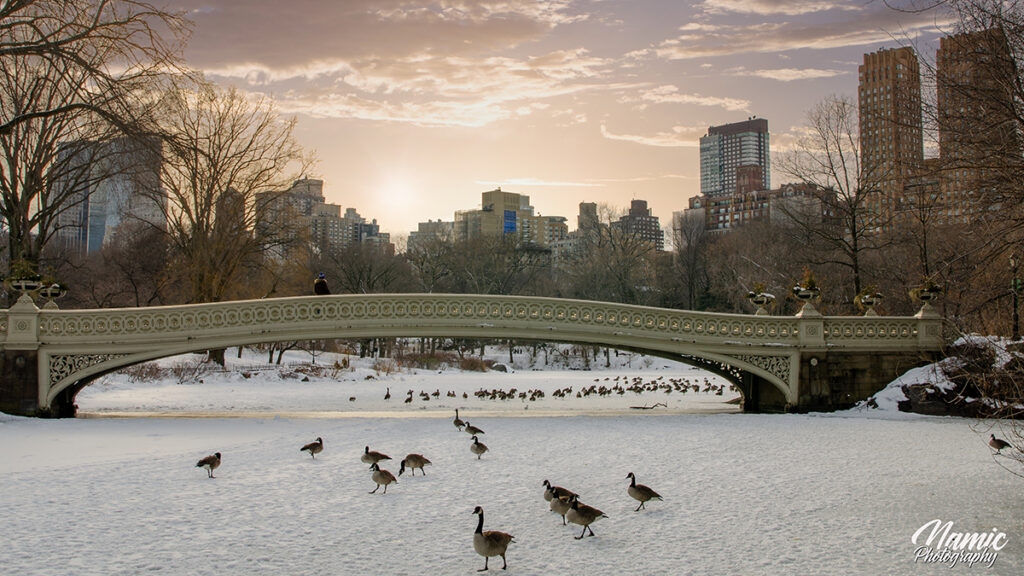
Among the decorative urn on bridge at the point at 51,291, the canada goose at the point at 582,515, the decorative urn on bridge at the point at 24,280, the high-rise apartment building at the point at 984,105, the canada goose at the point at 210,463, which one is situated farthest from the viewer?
the decorative urn on bridge at the point at 51,291

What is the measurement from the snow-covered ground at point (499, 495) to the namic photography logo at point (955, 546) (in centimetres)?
9

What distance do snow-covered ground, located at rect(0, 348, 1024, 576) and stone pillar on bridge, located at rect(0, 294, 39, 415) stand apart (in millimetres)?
776

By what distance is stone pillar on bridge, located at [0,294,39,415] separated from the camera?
49.4ft

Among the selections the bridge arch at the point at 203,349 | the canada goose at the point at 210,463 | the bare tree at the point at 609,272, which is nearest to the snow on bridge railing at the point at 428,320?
the bridge arch at the point at 203,349

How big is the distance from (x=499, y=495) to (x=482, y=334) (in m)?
6.67

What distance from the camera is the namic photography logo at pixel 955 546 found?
22.0ft

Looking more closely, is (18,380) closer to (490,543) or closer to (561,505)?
(561,505)

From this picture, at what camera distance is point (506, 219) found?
134875 mm

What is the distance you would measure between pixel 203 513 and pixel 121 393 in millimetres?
14178

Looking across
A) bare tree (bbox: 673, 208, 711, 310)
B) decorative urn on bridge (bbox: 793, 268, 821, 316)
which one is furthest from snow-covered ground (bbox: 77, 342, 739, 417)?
bare tree (bbox: 673, 208, 711, 310)

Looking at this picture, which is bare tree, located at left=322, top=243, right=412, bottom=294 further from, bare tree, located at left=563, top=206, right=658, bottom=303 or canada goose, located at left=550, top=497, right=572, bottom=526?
canada goose, located at left=550, top=497, right=572, bottom=526

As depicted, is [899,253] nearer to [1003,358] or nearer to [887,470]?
[1003,358]

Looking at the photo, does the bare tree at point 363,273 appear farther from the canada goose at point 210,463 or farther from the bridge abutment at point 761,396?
the canada goose at point 210,463

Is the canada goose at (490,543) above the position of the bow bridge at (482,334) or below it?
below
